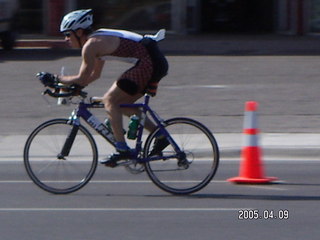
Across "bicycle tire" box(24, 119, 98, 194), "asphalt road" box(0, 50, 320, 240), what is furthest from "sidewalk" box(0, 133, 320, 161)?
"bicycle tire" box(24, 119, 98, 194)

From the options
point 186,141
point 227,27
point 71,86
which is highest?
point 71,86

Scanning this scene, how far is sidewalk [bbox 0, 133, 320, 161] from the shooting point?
10.5 m

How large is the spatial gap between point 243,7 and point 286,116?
16.2 metres

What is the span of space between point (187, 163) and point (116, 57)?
4.16ft

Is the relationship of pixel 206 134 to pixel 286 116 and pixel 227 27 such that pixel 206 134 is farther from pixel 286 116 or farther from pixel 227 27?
pixel 227 27

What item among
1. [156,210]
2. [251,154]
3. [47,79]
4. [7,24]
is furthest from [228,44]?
[156,210]

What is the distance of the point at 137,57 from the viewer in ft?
25.8

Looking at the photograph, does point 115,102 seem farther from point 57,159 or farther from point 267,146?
point 267,146

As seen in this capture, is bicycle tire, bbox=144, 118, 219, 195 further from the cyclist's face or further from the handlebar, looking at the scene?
the cyclist's face

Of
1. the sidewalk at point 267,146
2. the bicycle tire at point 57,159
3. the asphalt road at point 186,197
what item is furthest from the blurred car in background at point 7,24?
the bicycle tire at point 57,159

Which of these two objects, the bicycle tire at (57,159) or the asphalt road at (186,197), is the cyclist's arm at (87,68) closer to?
the bicycle tire at (57,159)

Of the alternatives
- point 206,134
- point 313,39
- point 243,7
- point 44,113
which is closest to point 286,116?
point 44,113

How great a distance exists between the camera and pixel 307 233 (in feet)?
21.5

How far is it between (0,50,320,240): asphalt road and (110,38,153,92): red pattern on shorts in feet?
3.90
